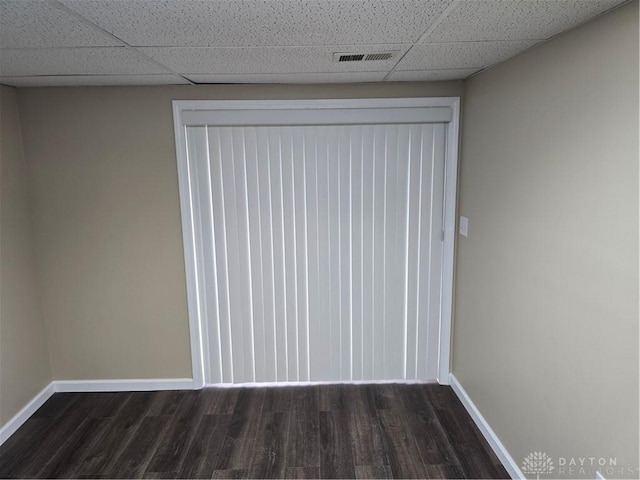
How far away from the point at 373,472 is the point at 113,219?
230 centimetres

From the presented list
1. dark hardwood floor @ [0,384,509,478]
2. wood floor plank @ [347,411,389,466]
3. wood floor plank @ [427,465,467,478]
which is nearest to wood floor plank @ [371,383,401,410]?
dark hardwood floor @ [0,384,509,478]

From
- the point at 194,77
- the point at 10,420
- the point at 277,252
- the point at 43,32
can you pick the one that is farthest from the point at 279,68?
the point at 10,420

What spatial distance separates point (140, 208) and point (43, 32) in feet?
4.44

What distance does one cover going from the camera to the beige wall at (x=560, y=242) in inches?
51.2

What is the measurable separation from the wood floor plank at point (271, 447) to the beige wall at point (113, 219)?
0.79 m

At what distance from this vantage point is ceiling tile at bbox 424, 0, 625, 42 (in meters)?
1.24

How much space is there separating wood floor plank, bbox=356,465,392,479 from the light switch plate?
4.96 feet

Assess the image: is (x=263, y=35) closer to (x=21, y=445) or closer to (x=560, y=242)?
(x=560, y=242)

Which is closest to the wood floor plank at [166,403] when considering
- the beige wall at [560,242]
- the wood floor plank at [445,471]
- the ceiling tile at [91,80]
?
the wood floor plank at [445,471]

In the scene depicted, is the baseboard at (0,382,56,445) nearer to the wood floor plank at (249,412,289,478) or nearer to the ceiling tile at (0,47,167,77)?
the wood floor plank at (249,412,289,478)

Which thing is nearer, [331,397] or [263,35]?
[263,35]

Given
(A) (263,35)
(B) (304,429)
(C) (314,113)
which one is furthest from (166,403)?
(A) (263,35)

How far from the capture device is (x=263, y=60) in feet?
6.13

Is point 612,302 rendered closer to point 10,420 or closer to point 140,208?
point 140,208
